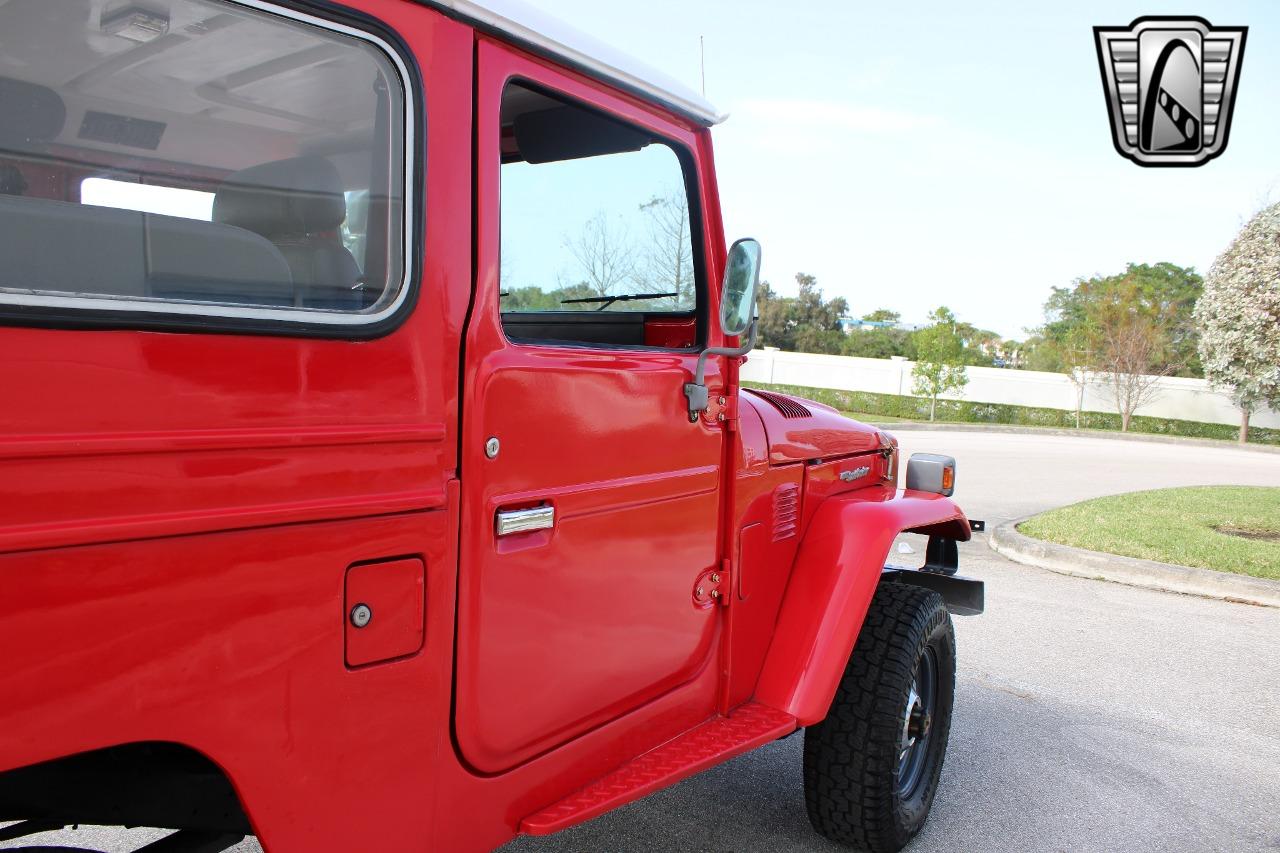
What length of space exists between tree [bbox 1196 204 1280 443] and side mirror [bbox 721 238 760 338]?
43.5 feet

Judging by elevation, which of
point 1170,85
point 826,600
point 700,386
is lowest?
point 826,600

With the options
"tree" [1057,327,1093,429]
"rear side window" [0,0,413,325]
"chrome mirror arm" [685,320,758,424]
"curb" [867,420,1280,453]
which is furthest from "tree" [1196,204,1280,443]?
"rear side window" [0,0,413,325]

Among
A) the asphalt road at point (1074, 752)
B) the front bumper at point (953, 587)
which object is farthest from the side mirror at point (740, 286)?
the asphalt road at point (1074, 752)

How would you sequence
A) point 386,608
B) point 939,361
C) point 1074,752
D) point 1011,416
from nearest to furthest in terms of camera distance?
point 386,608 → point 1074,752 → point 939,361 → point 1011,416

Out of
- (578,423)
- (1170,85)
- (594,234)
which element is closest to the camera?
(578,423)

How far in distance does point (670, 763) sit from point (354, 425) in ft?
4.33

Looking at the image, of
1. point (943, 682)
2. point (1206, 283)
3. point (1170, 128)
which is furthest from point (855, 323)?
point (943, 682)

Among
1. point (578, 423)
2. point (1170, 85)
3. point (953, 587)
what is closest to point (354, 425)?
point (578, 423)

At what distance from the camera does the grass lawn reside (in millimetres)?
7262

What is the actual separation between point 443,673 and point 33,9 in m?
1.32

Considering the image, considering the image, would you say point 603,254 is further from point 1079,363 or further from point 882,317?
point 882,317

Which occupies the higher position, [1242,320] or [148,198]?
[1242,320]

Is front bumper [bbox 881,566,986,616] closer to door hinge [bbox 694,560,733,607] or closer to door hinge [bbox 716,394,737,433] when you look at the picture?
door hinge [bbox 694,560,733,607]

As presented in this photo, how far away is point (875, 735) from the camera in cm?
298
